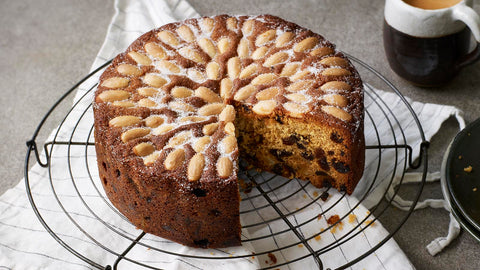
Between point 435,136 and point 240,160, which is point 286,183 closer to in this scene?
point 240,160

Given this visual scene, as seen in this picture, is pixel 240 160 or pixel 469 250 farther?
pixel 240 160

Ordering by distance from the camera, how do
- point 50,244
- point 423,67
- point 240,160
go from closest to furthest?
point 50,244 < point 240,160 < point 423,67

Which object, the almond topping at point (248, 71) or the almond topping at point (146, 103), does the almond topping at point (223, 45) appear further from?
the almond topping at point (146, 103)

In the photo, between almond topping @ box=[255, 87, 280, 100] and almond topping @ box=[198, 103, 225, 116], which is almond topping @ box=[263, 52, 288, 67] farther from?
almond topping @ box=[198, 103, 225, 116]

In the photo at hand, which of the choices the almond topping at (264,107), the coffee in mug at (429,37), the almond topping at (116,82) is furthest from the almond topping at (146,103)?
the coffee in mug at (429,37)

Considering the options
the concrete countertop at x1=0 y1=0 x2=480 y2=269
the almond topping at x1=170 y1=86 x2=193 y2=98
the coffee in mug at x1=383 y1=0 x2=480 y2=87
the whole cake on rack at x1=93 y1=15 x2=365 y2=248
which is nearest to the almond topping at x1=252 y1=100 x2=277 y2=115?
the whole cake on rack at x1=93 y1=15 x2=365 y2=248

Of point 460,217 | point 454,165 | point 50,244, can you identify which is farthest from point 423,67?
point 50,244

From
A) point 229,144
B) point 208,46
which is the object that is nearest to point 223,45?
point 208,46

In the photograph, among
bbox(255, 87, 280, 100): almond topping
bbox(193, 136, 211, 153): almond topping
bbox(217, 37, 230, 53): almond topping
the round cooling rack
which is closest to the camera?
bbox(193, 136, 211, 153): almond topping
